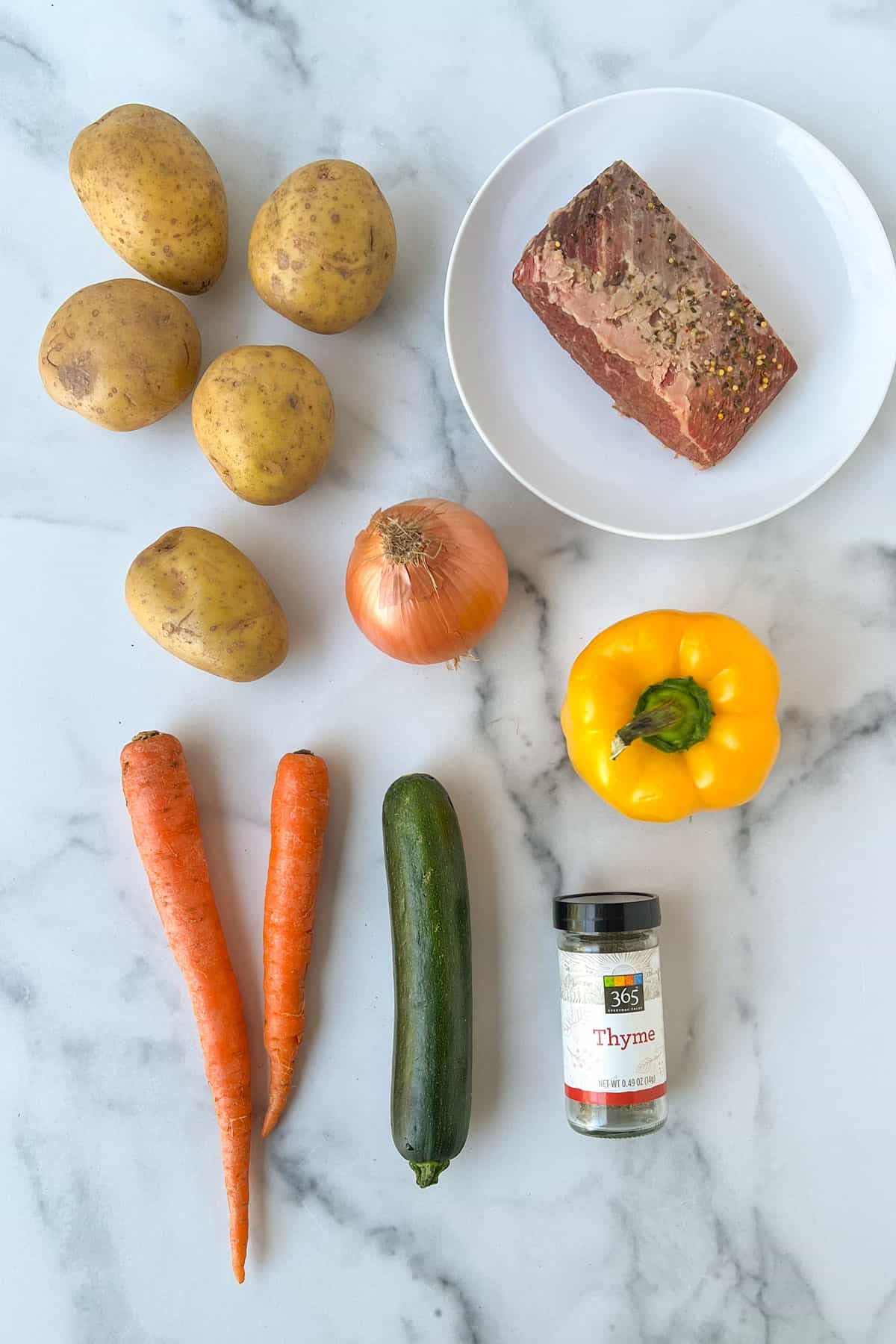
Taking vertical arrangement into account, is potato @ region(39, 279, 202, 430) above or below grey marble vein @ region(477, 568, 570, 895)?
above

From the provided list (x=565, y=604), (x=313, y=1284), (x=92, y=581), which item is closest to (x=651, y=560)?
(x=565, y=604)

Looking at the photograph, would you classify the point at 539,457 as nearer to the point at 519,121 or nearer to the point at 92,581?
the point at 519,121

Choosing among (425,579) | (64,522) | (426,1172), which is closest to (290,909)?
(426,1172)

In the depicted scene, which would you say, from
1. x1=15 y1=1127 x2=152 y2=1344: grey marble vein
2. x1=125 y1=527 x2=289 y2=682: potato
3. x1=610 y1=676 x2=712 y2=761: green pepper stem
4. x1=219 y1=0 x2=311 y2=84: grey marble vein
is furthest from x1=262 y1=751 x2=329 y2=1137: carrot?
x1=219 y1=0 x2=311 y2=84: grey marble vein

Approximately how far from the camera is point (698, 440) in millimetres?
1273

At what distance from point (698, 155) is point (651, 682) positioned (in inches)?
27.6

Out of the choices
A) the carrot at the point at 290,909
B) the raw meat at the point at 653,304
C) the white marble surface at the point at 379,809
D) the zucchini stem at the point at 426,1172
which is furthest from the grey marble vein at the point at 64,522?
the zucchini stem at the point at 426,1172

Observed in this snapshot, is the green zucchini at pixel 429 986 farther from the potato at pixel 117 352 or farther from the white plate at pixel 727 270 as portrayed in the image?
the potato at pixel 117 352

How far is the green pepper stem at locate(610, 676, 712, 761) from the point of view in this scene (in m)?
1.16

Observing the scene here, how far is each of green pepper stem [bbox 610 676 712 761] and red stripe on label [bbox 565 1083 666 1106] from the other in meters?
0.40

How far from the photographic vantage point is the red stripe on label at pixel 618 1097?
1219 millimetres

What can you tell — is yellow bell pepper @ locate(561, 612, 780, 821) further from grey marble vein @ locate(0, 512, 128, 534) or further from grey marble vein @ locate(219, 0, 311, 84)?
grey marble vein @ locate(219, 0, 311, 84)

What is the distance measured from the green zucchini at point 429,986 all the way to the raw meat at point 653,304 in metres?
0.59

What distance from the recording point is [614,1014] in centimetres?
122
